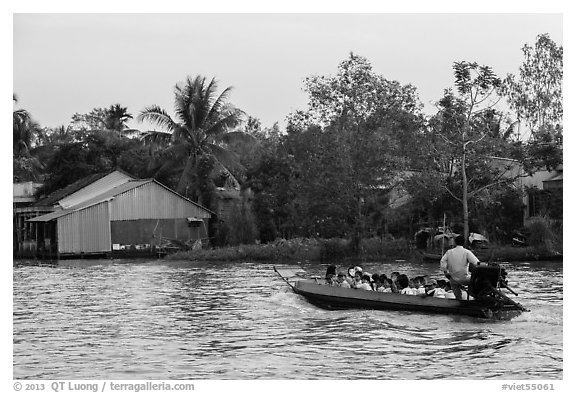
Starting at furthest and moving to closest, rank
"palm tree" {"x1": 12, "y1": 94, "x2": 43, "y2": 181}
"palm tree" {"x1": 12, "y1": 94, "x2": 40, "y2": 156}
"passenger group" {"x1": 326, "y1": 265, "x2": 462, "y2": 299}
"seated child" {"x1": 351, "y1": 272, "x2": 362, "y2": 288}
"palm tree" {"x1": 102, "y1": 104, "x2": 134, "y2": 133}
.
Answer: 1. "palm tree" {"x1": 102, "y1": 104, "x2": 134, "y2": 133}
2. "palm tree" {"x1": 12, "y1": 94, "x2": 43, "y2": 181}
3. "palm tree" {"x1": 12, "y1": 94, "x2": 40, "y2": 156}
4. "seated child" {"x1": 351, "y1": 272, "x2": 362, "y2": 288}
5. "passenger group" {"x1": 326, "y1": 265, "x2": 462, "y2": 299}

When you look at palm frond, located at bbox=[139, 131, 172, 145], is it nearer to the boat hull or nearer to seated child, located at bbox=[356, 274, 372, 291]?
the boat hull

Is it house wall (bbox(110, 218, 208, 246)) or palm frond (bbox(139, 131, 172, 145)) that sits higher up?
palm frond (bbox(139, 131, 172, 145))

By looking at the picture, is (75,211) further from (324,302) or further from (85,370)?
(85,370)

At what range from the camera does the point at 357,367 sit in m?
10.6

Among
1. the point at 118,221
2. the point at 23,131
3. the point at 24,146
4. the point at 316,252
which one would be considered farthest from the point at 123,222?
the point at 24,146

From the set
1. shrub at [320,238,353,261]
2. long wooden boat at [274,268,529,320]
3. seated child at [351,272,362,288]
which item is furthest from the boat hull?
shrub at [320,238,353,261]

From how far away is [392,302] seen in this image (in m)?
13.9

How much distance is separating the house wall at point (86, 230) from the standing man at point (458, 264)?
19.5 meters

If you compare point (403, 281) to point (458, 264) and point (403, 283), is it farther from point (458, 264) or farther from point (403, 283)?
point (458, 264)

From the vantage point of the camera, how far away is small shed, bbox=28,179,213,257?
100 feet

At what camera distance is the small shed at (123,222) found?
30.5 m

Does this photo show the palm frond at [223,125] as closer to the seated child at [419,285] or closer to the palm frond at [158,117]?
the palm frond at [158,117]

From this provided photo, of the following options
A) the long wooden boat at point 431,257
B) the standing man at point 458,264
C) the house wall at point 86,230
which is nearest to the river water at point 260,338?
the standing man at point 458,264

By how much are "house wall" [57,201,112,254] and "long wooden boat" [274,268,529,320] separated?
15.7 m
